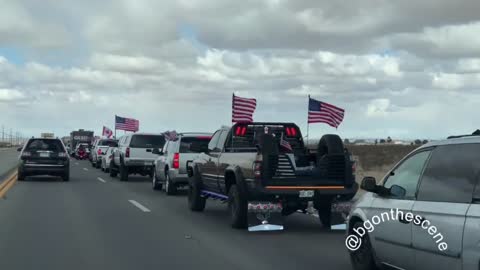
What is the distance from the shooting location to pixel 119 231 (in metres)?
12.4

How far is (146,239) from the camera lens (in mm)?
11430

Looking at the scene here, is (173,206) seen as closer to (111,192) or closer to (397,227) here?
(111,192)

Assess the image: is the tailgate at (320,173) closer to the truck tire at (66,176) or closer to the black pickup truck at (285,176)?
the black pickup truck at (285,176)

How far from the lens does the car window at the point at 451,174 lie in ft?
20.5

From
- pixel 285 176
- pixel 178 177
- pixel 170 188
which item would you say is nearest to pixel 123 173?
pixel 170 188

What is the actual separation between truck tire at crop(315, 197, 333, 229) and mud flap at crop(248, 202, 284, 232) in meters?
0.74

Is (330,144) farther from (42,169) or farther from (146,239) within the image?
(42,169)

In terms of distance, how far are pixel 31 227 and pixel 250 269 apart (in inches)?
217

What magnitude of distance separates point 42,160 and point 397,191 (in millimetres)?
20889

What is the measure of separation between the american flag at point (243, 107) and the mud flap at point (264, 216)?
11931 mm

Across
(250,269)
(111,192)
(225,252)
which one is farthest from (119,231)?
(111,192)

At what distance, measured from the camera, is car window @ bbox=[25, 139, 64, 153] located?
86.0 feet

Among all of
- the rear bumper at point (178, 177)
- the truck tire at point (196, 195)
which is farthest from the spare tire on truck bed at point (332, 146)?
the rear bumper at point (178, 177)

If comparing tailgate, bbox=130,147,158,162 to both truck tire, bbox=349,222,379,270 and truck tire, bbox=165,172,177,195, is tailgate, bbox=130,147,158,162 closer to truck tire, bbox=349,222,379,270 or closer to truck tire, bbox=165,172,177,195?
truck tire, bbox=165,172,177,195
